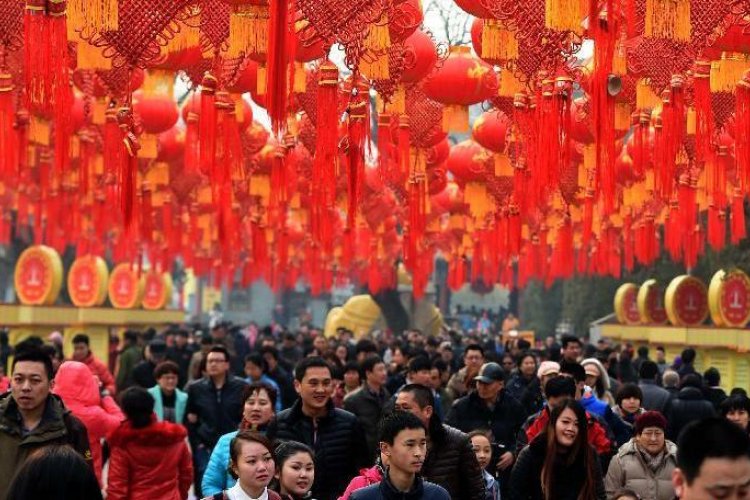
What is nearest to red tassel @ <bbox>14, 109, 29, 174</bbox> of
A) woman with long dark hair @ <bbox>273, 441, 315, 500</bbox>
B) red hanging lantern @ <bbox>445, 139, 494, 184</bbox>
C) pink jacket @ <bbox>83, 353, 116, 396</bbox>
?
pink jacket @ <bbox>83, 353, 116, 396</bbox>

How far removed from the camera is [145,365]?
1413cm

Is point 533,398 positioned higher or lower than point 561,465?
higher

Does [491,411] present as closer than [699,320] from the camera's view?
Yes

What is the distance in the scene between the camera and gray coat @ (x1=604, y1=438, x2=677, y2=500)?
25.2ft

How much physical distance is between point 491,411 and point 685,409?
2.11m

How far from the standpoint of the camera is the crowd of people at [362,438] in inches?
170

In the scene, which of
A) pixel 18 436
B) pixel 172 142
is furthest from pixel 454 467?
Result: pixel 172 142

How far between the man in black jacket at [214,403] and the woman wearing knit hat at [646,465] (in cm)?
347

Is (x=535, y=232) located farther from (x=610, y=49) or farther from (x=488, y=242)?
(x=610, y=49)

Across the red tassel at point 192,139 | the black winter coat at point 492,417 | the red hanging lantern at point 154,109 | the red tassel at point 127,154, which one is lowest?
the black winter coat at point 492,417

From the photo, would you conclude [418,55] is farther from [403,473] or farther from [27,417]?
[403,473]

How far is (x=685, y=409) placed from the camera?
37.2 feet

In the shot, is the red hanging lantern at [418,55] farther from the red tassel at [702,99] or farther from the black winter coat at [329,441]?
the black winter coat at [329,441]

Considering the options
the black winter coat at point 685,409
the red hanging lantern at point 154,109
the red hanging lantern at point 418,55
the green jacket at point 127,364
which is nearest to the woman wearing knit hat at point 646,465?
the black winter coat at point 685,409
